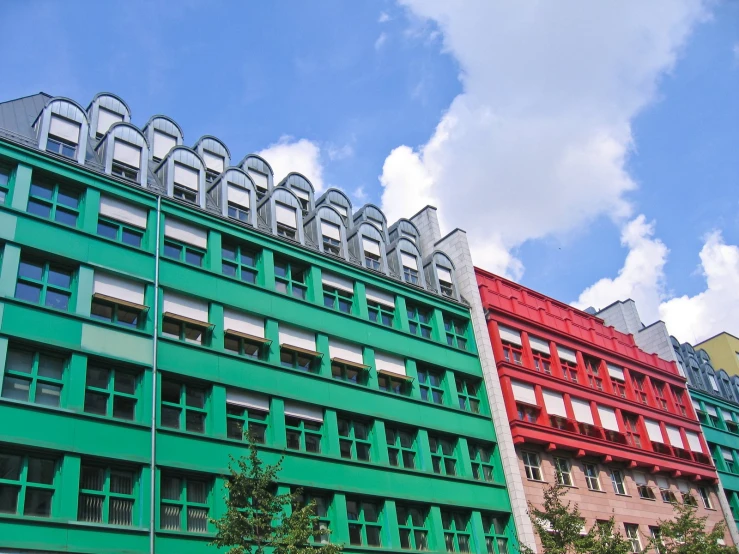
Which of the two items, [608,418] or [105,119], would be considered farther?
[608,418]

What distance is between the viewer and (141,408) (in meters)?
25.7

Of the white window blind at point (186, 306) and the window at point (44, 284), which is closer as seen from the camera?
the window at point (44, 284)

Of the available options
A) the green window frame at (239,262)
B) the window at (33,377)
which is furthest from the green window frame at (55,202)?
the green window frame at (239,262)

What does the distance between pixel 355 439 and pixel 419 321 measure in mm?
8353

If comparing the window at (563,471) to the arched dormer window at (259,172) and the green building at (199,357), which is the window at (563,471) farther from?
the arched dormer window at (259,172)

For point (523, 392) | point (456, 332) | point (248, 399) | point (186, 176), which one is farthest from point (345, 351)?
point (523, 392)

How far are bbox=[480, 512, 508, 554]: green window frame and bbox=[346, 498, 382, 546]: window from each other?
5.46 metres

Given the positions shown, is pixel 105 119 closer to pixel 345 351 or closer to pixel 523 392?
pixel 345 351

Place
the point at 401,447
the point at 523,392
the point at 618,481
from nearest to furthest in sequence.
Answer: the point at 401,447
the point at 523,392
the point at 618,481

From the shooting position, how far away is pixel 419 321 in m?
38.1

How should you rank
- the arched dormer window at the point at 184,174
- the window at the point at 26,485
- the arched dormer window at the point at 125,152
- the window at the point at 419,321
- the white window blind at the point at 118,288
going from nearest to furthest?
the window at the point at 26,485 < the white window blind at the point at 118,288 < the arched dormer window at the point at 125,152 < the arched dormer window at the point at 184,174 < the window at the point at 419,321

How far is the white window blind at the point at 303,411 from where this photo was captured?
2995 centimetres

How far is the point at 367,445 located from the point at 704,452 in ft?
84.9

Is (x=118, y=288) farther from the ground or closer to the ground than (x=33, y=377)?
farther from the ground
